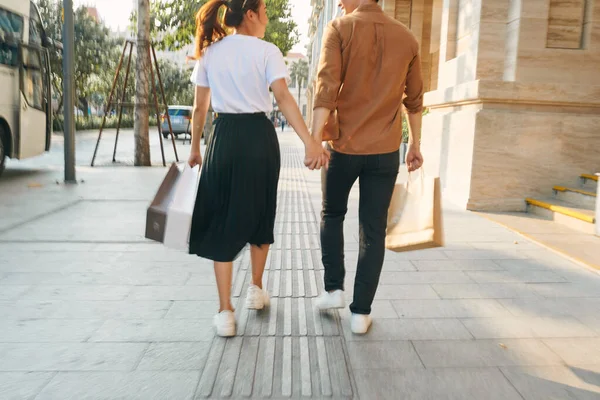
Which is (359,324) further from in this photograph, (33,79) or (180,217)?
(33,79)

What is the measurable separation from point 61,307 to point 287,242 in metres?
2.34

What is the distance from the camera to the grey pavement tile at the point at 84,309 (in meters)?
3.41

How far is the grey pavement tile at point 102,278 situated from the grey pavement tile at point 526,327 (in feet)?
6.81

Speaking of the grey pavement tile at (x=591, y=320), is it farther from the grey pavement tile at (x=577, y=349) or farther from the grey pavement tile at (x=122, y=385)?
the grey pavement tile at (x=122, y=385)

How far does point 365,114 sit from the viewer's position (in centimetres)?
294

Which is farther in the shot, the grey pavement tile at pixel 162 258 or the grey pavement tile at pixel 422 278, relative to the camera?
the grey pavement tile at pixel 162 258

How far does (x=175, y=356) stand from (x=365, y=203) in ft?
4.13

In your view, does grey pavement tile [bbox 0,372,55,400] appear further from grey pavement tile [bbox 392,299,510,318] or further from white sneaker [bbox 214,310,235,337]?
grey pavement tile [bbox 392,299,510,318]

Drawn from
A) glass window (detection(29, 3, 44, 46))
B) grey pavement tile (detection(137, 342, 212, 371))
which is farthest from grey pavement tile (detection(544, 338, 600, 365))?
glass window (detection(29, 3, 44, 46))

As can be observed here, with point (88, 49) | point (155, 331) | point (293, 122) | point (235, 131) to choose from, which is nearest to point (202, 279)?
point (155, 331)

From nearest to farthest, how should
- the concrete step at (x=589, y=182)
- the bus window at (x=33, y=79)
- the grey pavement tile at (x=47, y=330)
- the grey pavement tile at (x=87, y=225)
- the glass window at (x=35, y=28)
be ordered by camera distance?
the grey pavement tile at (x=47, y=330) < the grey pavement tile at (x=87, y=225) < the concrete step at (x=589, y=182) < the bus window at (x=33, y=79) < the glass window at (x=35, y=28)

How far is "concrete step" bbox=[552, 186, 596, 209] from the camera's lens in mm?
6617

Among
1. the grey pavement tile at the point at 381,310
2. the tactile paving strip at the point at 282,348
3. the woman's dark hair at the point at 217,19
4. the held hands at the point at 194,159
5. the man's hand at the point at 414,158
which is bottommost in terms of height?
A: the tactile paving strip at the point at 282,348

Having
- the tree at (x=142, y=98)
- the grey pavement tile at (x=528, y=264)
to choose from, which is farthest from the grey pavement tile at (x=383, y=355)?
the tree at (x=142, y=98)
